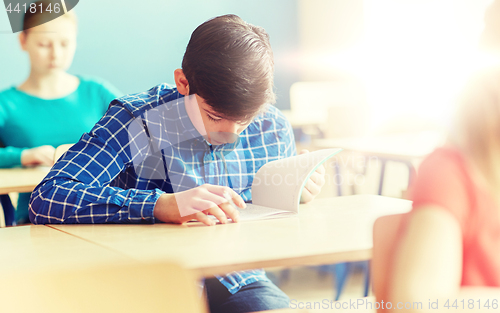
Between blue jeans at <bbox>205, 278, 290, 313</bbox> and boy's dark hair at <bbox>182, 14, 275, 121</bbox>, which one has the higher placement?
boy's dark hair at <bbox>182, 14, 275, 121</bbox>

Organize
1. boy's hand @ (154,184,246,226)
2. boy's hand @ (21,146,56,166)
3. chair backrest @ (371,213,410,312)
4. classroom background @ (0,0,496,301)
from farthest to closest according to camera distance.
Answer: classroom background @ (0,0,496,301), boy's hand @ (21,146,56,166), boy's hand @ (154,184,246,226), chair backrest @ (371,213,410,312)

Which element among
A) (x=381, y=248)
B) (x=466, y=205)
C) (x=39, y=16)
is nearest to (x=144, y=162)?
(x=381, y=248)

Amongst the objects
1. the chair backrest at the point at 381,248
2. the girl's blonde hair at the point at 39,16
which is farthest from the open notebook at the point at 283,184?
the girl's blonde hair at the point at 39,16

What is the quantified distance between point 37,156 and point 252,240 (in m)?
1.74

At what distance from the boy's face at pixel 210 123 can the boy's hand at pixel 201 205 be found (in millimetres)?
231

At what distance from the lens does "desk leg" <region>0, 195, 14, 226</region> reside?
2395 millimetres

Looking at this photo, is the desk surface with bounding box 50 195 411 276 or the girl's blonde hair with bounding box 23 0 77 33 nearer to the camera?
the desk surface with bounding box 50 195 411 276

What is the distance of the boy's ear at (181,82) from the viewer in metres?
1.29

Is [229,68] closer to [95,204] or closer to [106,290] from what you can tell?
[95,204]

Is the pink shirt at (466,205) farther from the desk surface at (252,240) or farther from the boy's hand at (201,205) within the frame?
the boy's hand at (201,205)

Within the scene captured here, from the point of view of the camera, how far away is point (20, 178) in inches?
84.7

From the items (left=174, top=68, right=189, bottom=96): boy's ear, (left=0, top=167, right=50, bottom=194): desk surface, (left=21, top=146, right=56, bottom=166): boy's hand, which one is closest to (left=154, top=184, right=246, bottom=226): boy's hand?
(left=174, top=68, right=189, bottom=96): boy's ear

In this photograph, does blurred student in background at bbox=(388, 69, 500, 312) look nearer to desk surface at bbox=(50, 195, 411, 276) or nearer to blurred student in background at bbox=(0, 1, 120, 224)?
desk surface at bbox=(50, 195, 411, 276)

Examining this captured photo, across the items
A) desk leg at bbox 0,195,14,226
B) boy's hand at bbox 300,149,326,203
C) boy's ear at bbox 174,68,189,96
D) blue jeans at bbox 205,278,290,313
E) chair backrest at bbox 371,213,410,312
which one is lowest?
desk leg at bbox 0,195,14,226
